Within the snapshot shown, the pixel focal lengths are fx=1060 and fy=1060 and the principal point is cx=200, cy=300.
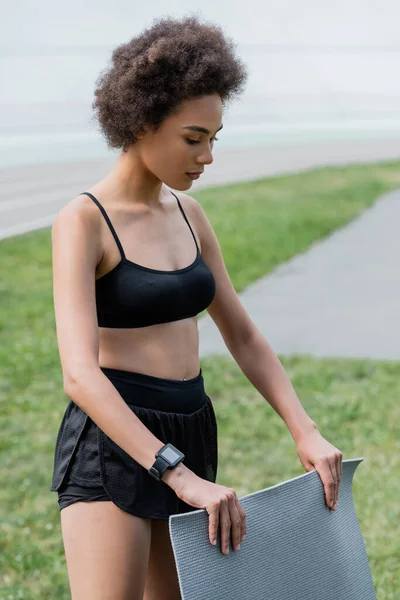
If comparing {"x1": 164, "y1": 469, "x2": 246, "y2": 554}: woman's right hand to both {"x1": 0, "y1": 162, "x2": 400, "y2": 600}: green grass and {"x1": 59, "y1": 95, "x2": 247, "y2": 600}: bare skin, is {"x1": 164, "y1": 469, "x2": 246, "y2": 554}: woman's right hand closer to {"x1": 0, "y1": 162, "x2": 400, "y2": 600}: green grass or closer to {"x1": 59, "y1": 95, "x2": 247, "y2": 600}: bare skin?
{"x1": 59, "y1": 95, "x2": 247, "y2": 600}: bare skin

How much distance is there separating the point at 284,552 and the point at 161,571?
0.52 metres

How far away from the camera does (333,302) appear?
10.4 metres

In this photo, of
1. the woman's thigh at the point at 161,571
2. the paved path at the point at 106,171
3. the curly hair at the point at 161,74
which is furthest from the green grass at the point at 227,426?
the paved path at the point at 106,171

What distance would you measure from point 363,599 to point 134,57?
152 centimetres

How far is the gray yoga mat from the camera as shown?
2299 millimetres

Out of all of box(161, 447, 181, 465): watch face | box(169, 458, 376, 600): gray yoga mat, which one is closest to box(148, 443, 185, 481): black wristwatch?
box(161, 447, 181, 465): watch face

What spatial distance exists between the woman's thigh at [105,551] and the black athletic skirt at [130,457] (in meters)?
0.03

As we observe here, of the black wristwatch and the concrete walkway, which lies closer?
the black wristwatch

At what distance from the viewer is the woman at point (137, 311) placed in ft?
8.35

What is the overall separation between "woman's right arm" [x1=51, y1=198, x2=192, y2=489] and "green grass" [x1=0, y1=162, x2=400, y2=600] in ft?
7.96

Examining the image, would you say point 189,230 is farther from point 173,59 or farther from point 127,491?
point 127,491

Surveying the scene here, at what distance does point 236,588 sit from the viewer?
2.39m

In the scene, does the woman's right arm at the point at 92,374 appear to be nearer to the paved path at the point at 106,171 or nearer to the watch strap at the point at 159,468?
the watch strap at the point at 159,468

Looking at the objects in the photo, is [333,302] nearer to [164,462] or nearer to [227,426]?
[227,426]
